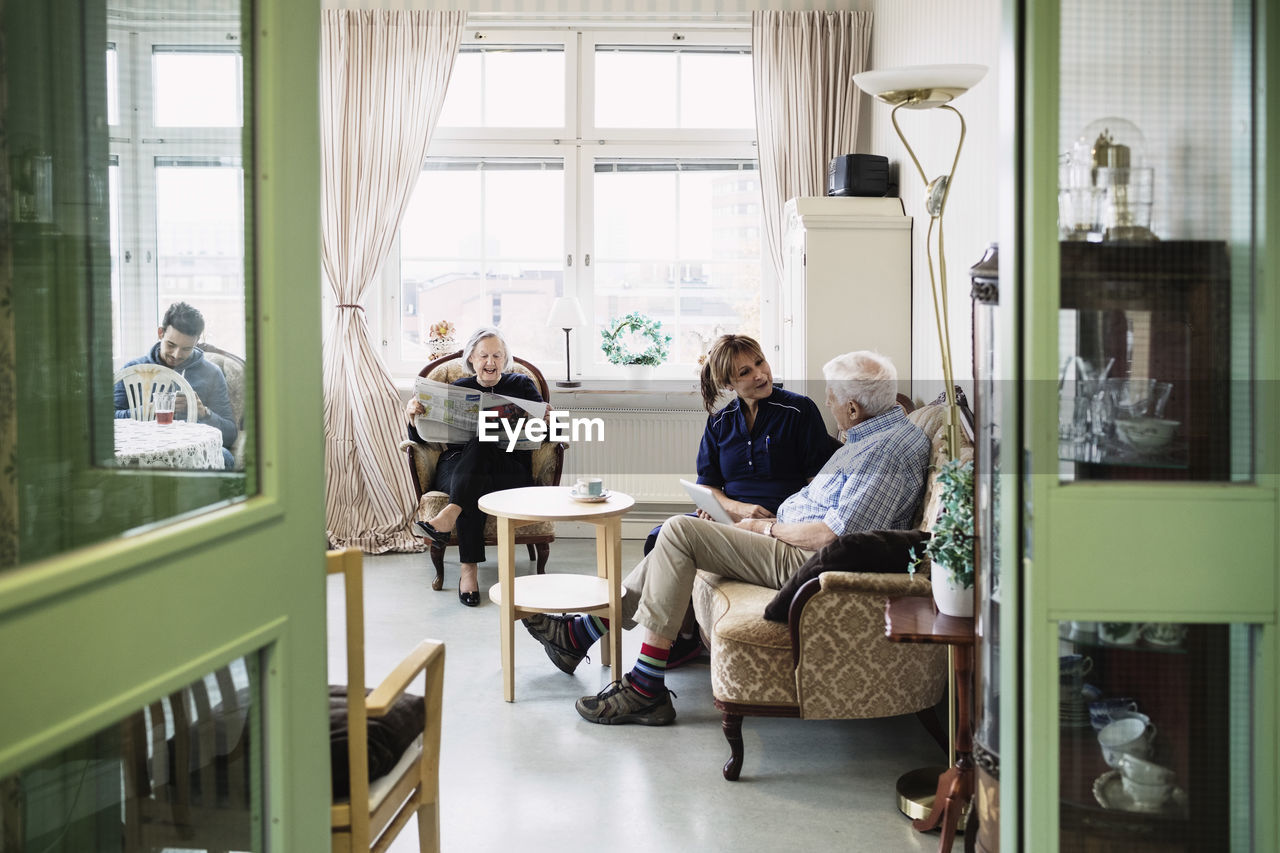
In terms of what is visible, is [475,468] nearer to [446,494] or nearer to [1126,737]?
[446,494]

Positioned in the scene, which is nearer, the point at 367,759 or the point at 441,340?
the point at 367,759

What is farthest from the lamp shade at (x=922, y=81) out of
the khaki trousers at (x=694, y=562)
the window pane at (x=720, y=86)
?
the window pane at (x=720, y=86)

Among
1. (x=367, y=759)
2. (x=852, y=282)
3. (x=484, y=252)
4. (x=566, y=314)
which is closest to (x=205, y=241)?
(x=367, y=759)

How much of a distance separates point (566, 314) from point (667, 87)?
54.0 inches

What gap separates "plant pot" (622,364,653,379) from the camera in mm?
5828

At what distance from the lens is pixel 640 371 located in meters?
5.85

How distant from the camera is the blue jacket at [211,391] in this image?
1.47 metres

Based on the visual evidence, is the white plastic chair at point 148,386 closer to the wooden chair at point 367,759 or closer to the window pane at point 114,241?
the window pane at point 114,241

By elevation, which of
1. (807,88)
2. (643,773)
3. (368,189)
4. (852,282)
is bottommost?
(643,773)

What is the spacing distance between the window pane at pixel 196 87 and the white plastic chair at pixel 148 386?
12.5 inches

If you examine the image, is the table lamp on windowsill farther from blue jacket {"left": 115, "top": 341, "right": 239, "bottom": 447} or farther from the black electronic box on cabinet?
blue jacket {"left": 115, "top": 341, "right": 239, "bottom": 447}

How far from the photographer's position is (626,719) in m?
3.23

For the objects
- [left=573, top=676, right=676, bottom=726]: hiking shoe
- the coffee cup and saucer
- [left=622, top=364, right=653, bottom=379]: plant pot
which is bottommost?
[left=573, top=676, right=676, bottom=726]: hiking shoe

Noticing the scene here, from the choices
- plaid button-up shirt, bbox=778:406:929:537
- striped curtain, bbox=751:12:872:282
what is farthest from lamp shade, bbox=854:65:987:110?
striped curtain, bbox=751:12:872:282
